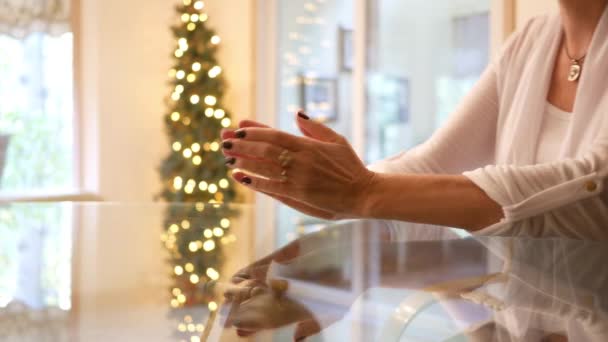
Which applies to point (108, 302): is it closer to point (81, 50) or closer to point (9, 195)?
point (9, 195)

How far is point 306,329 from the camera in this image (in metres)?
0.48

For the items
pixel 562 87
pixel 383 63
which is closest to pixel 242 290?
pixel 562 87

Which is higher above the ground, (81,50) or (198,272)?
(81,50)

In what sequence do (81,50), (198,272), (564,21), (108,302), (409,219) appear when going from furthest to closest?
(81,50) < (564,21) < (409,219) < (198,272) < (108,302)

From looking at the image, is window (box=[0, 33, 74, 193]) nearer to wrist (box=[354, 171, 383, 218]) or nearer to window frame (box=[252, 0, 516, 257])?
window frame (box=[252, 0, 516, 257])

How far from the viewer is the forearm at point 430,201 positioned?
0.92 meters

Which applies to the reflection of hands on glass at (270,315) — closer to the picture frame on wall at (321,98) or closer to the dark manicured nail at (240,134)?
the dark manicured nail at (240,134)

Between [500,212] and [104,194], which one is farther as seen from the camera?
[104,194]

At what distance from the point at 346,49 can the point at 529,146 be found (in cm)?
386

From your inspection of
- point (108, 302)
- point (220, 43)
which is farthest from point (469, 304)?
point (220, 43)

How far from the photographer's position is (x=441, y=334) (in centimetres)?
48

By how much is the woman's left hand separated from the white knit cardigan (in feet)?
0.63

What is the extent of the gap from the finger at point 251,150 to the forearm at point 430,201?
138mm

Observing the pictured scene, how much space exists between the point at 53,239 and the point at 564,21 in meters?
1.04
